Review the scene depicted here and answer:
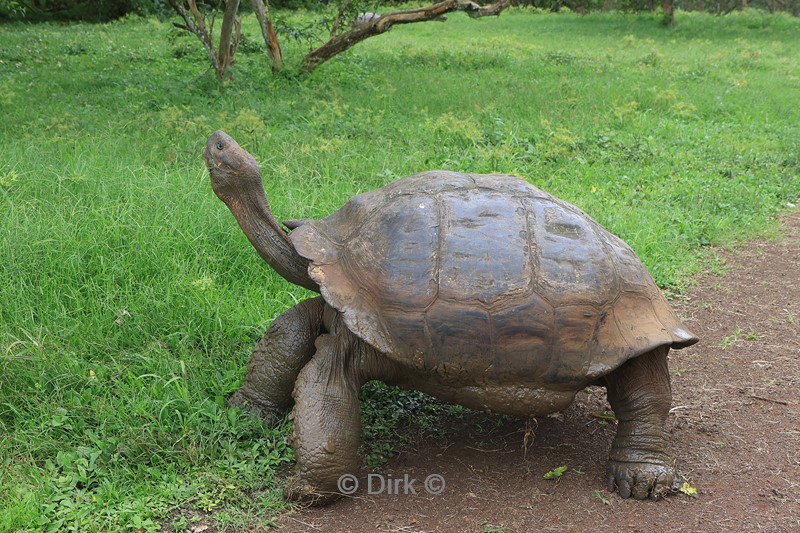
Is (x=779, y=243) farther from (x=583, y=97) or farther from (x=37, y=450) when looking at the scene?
(x=37, y=450)

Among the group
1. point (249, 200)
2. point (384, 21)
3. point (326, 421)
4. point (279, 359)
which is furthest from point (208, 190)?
point (384, 21)

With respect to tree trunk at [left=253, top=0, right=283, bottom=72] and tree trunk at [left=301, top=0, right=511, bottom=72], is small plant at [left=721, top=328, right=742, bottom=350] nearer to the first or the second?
tree trunk at [left=301, top=0, right=511, bottom=72]

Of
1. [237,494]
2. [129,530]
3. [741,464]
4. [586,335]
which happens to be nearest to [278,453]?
[237,494]

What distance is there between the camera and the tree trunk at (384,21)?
10492 millimetres

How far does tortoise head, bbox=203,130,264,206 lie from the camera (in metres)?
3.26

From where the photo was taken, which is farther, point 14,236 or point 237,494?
point 14,236

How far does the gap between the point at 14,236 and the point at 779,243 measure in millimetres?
5492

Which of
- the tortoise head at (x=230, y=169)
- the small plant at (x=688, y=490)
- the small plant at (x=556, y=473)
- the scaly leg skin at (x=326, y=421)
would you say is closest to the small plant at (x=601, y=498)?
the small plant at (x=556, y=473)

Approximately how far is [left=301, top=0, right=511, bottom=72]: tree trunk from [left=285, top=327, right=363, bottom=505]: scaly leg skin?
8030 millimetres

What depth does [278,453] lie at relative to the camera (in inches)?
130

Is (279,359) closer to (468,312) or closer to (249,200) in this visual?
(249,200)

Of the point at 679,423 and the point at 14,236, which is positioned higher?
the point at 14,236

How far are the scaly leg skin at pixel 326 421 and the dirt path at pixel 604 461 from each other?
109 millimetres

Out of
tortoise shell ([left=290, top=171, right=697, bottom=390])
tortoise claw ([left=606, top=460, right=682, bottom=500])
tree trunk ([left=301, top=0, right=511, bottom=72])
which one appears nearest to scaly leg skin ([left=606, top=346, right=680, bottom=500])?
tortoise claw ([left=606, top=460, right=682, bottom=500])
